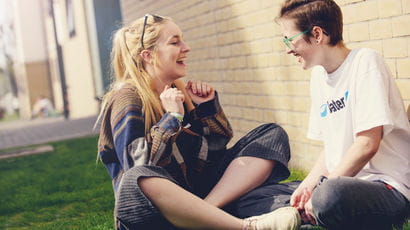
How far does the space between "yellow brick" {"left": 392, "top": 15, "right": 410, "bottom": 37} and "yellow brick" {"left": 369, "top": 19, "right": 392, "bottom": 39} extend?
6 cm

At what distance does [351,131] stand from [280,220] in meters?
0.56

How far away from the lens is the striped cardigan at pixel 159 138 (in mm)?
3281

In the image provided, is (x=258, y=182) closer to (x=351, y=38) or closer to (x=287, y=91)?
(x=351, y=38)

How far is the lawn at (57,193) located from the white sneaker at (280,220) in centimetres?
53

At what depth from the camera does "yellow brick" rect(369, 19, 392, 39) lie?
363 cm

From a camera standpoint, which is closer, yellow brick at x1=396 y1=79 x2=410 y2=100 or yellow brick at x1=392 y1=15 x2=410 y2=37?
yellow brick at x1=392 y1=15 x2=410 y2=37

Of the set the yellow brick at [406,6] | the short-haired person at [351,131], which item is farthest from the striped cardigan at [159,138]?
the yellow brick at [406,6]

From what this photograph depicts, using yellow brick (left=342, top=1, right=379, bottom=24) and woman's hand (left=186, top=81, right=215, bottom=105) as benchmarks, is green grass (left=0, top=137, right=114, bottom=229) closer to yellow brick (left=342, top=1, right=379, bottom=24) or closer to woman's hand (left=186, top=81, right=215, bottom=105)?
woman's hand (left=186, top=81, right=215, bottom=105)

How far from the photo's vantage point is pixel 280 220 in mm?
3004

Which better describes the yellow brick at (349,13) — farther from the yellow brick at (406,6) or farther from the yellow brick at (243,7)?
the yellow brick at (243,7)

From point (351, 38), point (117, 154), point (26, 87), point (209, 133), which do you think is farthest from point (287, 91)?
point (26, 87)

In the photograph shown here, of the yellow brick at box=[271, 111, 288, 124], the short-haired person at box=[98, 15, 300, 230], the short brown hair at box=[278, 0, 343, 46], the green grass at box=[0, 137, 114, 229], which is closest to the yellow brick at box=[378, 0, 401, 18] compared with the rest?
the short brown hair at box=[278, 0, 343, 46]

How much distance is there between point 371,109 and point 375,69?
0.62 feet

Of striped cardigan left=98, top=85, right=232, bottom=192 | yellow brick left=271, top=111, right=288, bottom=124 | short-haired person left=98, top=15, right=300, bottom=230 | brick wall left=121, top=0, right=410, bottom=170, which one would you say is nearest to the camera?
short-haired person left=98, top=15, right=300, bottom=230
